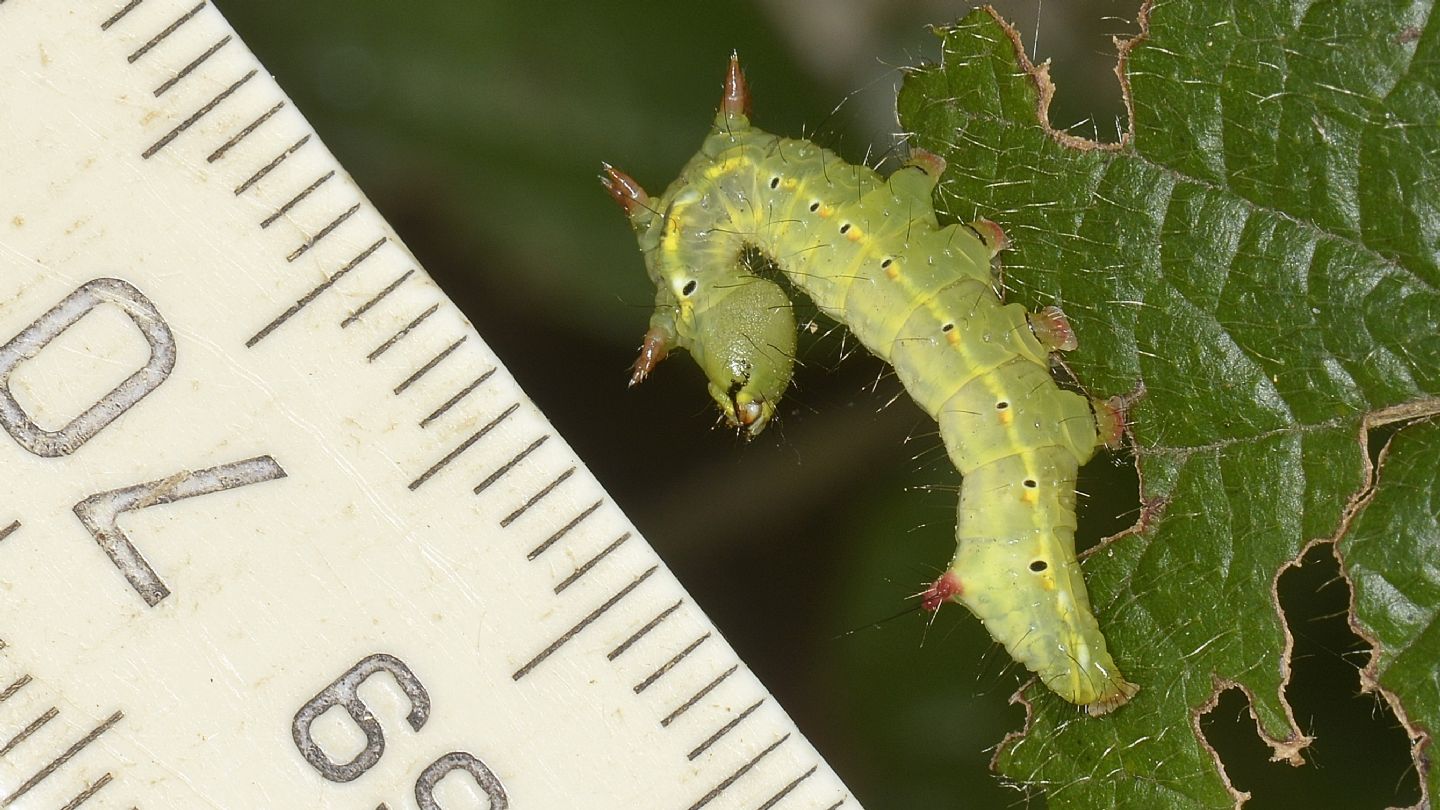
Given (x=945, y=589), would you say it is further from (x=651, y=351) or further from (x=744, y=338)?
(x=651, y=351)

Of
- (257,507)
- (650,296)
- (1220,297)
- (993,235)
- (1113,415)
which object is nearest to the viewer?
(257,507)

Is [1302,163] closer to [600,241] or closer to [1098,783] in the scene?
[1098,783]

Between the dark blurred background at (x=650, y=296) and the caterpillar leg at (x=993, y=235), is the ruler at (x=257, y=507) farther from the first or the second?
the caterpillar leg at (x=993, y=235)

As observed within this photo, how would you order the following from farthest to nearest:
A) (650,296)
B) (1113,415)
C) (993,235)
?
1. (650,296)
2. (993,235)
3. (1113,415)

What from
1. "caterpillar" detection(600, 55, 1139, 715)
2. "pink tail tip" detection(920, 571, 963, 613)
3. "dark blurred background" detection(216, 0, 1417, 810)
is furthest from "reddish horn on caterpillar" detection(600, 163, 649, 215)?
"pink tail tip" detection(920, 571, 963, 613)

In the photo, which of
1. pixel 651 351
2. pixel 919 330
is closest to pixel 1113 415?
pixel 919 330

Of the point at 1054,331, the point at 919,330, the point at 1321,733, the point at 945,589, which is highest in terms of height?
the point at 919,330

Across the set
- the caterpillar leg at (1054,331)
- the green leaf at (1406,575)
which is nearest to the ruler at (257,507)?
the caterpillar leg at (1054,331)
